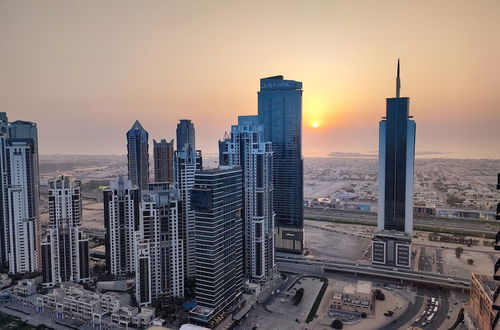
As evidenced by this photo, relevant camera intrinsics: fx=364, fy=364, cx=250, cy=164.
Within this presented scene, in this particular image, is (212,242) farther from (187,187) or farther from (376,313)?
(376,313)

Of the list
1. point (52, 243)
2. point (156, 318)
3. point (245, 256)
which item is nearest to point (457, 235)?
point (245, 256)

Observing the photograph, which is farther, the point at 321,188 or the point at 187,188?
the point at 321,188

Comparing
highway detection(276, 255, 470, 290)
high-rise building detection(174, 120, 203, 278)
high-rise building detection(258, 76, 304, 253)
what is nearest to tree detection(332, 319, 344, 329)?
highway detection(276, 255, 470, 290)

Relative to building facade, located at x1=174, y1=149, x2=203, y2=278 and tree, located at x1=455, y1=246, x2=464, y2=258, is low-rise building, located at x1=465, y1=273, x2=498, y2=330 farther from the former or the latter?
building facade, located at x1=174, y1=149, x2=203, y2=278

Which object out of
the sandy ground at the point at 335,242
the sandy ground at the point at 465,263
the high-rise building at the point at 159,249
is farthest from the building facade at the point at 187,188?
the sandy ground at the point at 465,263

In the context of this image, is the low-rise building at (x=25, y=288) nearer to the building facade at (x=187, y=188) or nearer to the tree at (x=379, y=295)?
the building facade at (x=187, y=188)

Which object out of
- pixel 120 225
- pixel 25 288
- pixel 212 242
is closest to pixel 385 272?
pixel 212 242

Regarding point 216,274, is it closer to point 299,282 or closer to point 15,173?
point 299,282
